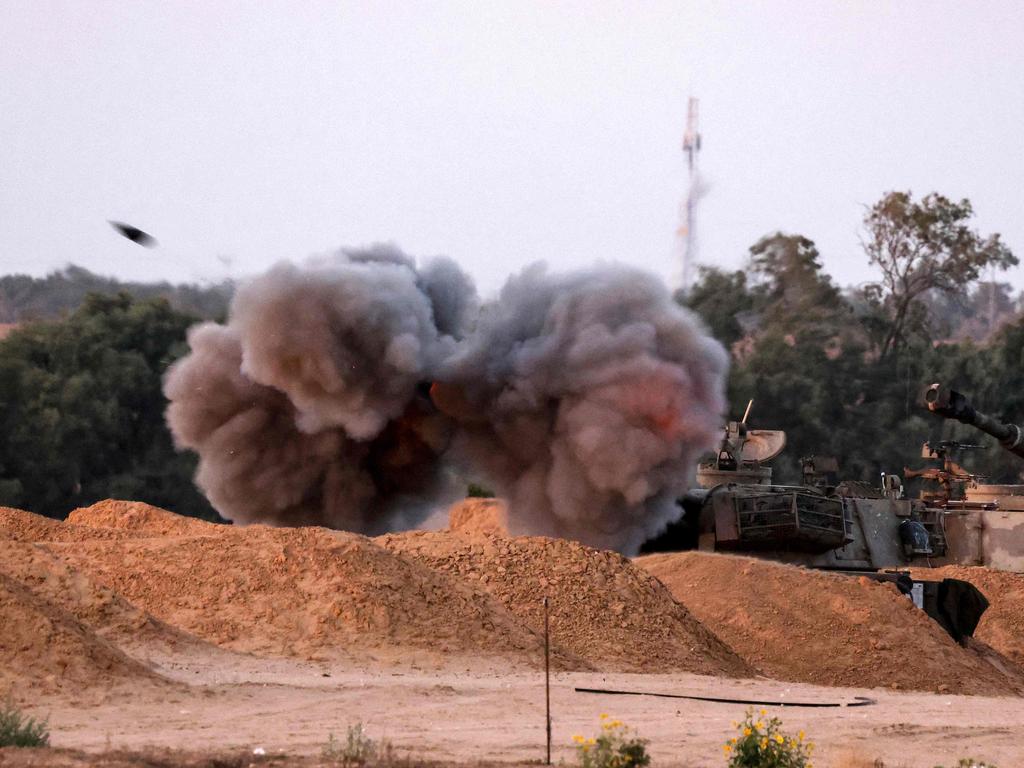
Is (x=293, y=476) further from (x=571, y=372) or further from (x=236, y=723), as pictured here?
(x=236, y=723)

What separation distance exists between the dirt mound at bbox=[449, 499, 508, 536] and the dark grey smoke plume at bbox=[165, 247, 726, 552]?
32 cm

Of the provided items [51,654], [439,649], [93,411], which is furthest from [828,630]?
[93,411]

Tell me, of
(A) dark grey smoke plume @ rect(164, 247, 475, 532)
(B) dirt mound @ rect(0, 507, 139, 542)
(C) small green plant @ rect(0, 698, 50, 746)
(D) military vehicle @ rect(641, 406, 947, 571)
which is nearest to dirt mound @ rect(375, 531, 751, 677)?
(B) dirt mound @ rect(0, 507, 139, 542)

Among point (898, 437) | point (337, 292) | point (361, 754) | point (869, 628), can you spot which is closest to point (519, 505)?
point (337, 292)

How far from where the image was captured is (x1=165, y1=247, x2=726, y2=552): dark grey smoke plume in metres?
26.3

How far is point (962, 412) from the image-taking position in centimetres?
2414

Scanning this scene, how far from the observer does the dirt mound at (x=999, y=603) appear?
2412 centimetres

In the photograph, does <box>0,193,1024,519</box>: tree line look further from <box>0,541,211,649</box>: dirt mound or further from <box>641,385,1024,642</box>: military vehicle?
<box>0,541,211,649</box>: dirt mound

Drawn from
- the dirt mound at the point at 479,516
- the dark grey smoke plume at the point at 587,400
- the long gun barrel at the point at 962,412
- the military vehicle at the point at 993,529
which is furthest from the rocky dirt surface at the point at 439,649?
the dirt mound at the point at 479,516

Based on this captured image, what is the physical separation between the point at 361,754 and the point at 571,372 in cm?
1703

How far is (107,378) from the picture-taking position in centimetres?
4300

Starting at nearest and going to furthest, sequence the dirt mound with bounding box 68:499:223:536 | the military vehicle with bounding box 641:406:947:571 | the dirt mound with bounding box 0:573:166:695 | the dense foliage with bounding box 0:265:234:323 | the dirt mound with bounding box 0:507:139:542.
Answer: the dirt mound with bounding box 0:573:166:695, the dirt mound with bounding box 0:507:139:542, the dirt mound with bounding box 68:499:223:536, the military vehicle with bounding box 641:406:947:571, the dense foliage with bounding box 0:265:234:323

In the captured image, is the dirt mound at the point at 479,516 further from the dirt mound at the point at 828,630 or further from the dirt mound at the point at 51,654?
the dirt mound at the point at 51,654

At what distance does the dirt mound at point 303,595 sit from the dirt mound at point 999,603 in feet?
30.2
